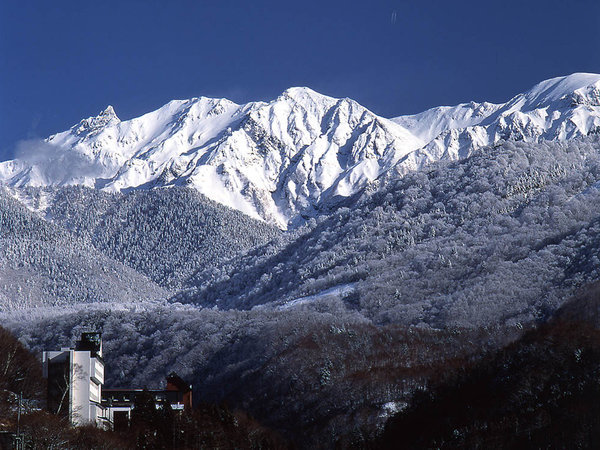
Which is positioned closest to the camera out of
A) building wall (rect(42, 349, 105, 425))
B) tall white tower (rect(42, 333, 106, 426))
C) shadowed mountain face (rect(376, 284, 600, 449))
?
tall white tower (rect(42, 333, 106, 426))

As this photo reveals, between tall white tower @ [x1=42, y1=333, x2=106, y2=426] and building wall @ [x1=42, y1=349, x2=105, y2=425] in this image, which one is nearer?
tall white tower @ [x1=42, y1=333, x2=106, y2=426]

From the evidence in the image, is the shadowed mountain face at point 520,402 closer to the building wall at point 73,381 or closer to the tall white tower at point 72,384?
the tall white tower at point 72,384

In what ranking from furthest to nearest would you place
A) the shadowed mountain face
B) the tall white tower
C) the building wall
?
1. the shadowed mountain face
2. the building wall
3. the tall white tower

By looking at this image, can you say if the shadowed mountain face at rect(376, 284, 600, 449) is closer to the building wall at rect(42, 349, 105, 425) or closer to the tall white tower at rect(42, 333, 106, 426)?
the tall white tower at rect(42, 333, 106, 426)

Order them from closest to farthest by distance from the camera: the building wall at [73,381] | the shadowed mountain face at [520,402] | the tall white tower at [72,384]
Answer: the tall white tower at [72,384] → the building wall at [73,381] → the shadowed mountain face at [520,402]

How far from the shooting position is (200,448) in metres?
95.2

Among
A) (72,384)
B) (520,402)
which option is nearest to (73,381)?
(72,384)

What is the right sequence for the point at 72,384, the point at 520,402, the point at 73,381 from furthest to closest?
the point at 520,402, the point at 73,381, the point at 72,384

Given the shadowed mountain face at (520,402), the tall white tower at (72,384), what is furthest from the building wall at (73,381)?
the shadowed mountain face at (520,402)

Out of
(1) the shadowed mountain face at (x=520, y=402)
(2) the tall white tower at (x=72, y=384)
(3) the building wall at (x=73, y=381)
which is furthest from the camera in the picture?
(1) the shadowed mountain face at (x=520, y=402)

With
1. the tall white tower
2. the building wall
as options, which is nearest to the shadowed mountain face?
the tall white tower

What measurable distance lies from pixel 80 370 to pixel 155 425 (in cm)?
799

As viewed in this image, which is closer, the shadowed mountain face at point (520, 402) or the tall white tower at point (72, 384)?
the tall white tower at point (72, 384)

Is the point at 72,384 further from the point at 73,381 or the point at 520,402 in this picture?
the point at 520,402
